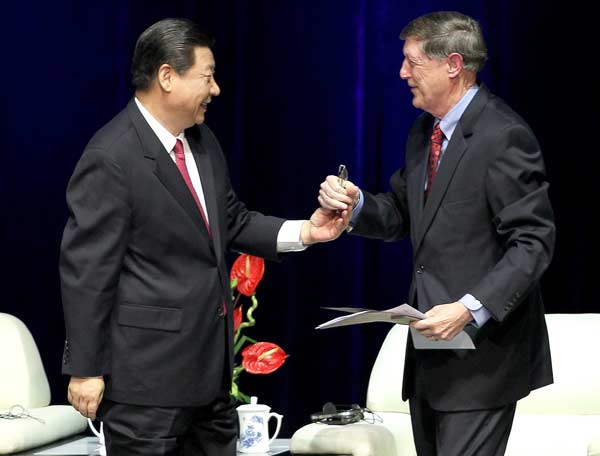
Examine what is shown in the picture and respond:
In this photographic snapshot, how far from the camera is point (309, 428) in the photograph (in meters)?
3.74

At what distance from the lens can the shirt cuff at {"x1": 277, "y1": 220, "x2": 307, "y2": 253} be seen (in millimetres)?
3006

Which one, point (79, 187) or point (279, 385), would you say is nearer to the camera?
point (79, 187)

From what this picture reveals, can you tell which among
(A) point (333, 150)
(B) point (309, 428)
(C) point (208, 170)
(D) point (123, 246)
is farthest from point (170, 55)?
(A) point (333, 150)

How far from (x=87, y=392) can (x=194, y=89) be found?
780 millimetres

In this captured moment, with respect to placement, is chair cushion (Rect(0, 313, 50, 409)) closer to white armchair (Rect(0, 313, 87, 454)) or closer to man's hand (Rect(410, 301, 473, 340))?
white armchair (Rect(0, 313, 87, 454))

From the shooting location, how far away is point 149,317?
2615 mm

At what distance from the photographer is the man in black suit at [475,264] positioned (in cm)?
254

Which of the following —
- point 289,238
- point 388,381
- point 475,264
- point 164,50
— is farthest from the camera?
point 388,381

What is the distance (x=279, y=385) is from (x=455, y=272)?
2.32 metres

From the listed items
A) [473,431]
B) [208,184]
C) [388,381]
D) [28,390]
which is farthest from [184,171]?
[28,390]

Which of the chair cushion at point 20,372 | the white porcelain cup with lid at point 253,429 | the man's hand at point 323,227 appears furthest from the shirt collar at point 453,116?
the chair cushion at point 20,372

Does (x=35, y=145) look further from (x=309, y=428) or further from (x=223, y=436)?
(x=223, y=436)

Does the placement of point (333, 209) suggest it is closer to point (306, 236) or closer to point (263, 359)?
point (306, 236)

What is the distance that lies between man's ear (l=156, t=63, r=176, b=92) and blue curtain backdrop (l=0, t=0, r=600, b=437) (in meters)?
2.02
